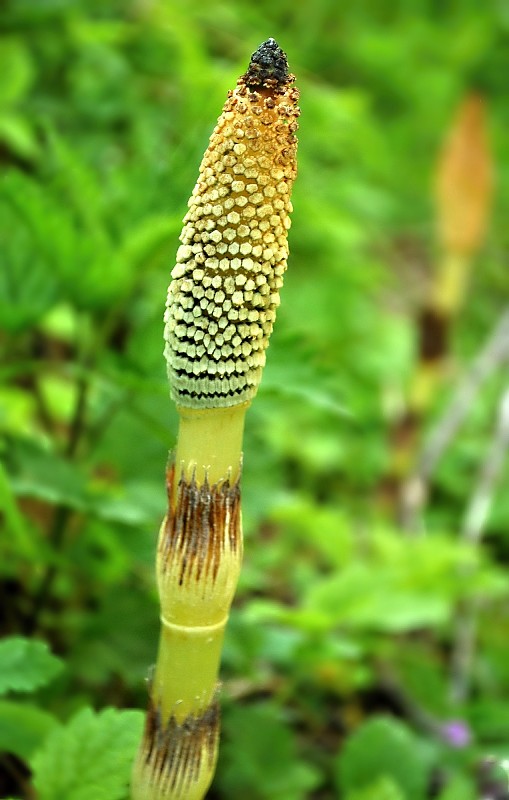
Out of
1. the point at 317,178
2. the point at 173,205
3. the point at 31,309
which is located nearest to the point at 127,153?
the point at 317,178

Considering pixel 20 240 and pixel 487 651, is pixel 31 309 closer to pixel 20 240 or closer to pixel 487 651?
pixel 20 240

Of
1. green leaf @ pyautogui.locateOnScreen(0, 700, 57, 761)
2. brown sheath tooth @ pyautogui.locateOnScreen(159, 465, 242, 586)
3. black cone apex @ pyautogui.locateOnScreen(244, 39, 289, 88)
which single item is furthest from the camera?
green leaf @ pyautogui.locateOnScreen(0, 700, 57, 761)

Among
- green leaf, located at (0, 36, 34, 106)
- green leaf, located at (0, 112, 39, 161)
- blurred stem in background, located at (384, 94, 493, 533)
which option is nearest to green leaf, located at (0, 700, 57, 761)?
green leaf, located at (0, 112, 39, 161)

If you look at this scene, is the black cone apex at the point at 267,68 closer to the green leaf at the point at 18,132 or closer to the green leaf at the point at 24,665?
the green leaf at the point at 24,665

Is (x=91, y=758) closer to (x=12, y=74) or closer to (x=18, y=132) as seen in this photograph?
(x=18, y=132)

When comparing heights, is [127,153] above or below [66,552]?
above

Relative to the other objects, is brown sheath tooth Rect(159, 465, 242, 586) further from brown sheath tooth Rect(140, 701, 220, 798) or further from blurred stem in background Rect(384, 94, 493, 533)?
blurred stem in background Rect(384, 94, 493, 533)

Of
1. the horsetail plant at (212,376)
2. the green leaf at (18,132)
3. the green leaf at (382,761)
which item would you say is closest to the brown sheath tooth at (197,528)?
the horsetail plant at (212,376)
